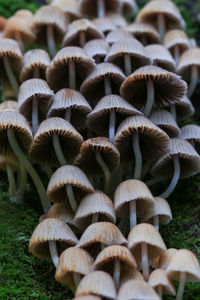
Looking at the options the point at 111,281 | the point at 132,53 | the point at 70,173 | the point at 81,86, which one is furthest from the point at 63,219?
the point at 132,53

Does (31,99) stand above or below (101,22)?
below

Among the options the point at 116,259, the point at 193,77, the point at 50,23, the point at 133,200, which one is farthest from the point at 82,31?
the point at 116,259

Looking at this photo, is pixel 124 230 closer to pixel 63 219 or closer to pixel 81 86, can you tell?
pixel 63 219

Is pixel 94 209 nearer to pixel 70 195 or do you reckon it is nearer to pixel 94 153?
pixel 70 195

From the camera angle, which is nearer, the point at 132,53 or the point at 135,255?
the point at 135,255

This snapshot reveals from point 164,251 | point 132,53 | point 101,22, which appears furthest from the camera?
point 101,22

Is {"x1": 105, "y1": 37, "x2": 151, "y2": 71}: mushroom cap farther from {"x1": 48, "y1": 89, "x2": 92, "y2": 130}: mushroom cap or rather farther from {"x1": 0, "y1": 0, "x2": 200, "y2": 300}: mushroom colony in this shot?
{"x1": 48, "y1": 89, "x2": 92, "y2": 130}: mushroom cap
